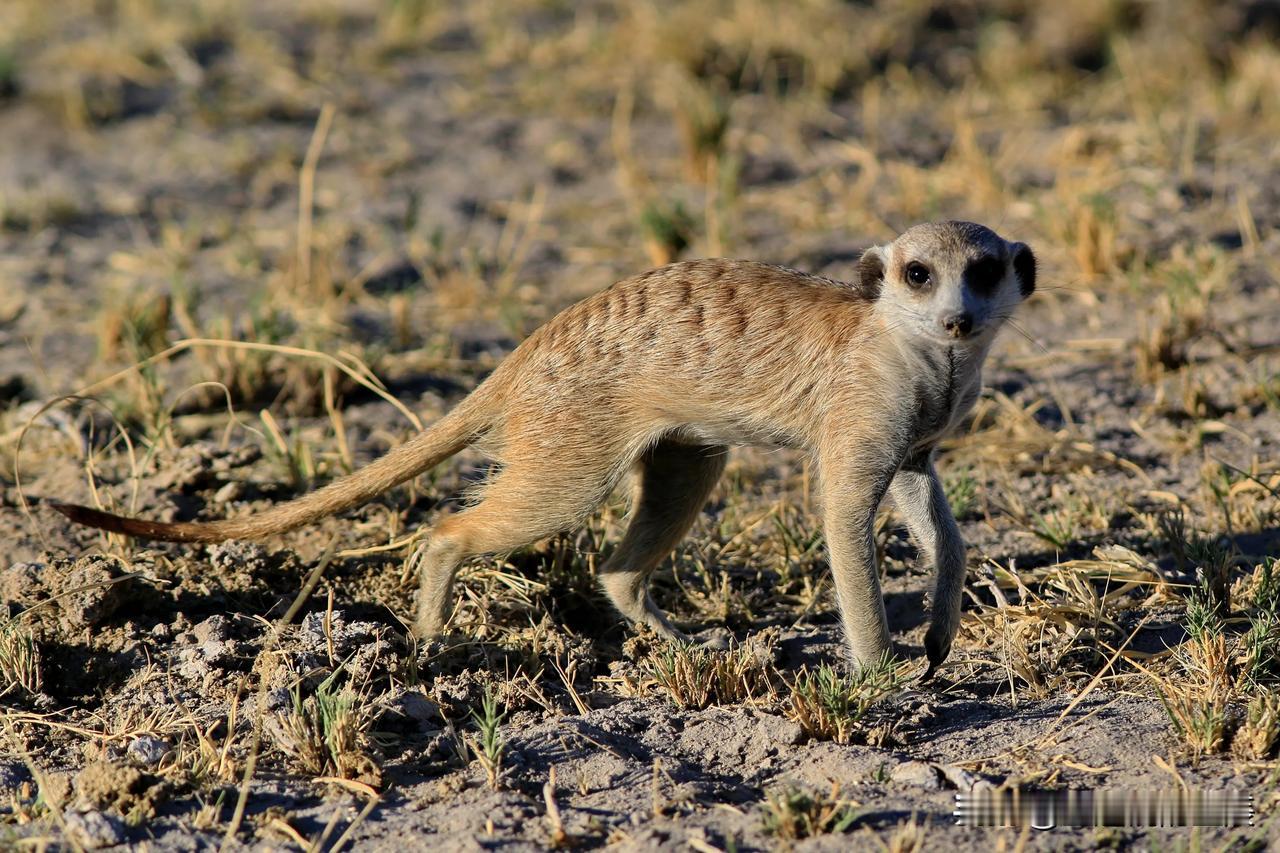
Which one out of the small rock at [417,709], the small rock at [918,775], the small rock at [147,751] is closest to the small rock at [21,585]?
the small rock at [147,751]

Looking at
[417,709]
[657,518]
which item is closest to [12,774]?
[417,709]

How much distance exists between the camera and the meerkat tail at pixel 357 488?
163 inches

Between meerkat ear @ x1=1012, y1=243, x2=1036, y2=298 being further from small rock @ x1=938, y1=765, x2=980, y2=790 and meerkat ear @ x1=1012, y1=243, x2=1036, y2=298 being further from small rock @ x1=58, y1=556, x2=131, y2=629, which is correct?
small rock @ x1=58, y1=556, x2=131, y2=629

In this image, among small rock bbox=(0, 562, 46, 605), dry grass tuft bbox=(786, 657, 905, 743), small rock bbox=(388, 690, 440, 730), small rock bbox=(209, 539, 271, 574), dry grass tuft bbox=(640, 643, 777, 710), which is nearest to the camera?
dry grass tuft bbox=(786, 657, 905, 743)

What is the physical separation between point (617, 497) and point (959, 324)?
161cm

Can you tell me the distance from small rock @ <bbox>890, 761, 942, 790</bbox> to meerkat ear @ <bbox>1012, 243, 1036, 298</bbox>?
1.41 meters

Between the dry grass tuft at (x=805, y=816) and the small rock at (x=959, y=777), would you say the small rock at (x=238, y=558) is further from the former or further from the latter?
the small rock at (x=959, y=777)

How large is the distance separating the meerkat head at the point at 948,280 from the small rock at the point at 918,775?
1.13 m

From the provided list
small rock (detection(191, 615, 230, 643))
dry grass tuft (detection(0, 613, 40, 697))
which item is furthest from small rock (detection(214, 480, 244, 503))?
dry grass tuft (detection(0, 613, 40, 697))

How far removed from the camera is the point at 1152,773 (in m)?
3.54

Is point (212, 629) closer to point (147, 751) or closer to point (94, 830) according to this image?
point (147, 751)

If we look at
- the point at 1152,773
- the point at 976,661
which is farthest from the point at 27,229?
the point at 1152,773

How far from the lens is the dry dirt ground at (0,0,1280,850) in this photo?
3605 mm

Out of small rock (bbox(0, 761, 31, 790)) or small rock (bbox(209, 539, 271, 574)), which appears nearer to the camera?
small rock (bbox(0, 761, 31, 790))
